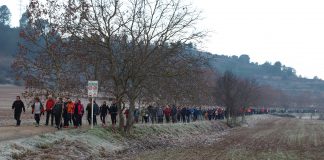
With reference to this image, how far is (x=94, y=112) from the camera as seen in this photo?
110 ft

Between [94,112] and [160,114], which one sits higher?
[94,112]

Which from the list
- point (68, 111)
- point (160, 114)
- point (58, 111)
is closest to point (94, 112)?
point (68, 111)

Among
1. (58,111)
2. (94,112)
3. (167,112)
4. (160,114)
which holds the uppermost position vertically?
(58,111)

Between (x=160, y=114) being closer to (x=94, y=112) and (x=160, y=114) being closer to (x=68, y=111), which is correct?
(x=94, y=112)

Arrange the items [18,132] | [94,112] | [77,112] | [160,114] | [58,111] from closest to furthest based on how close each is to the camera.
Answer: [18,132] < [58,111] < [77,112] < [94,112] < [160,114]

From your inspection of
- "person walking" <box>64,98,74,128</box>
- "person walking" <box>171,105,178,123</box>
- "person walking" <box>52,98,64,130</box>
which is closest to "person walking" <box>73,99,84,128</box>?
"person walking" <box>64,98,74,128</box>

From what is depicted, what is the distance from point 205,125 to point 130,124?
726 inches

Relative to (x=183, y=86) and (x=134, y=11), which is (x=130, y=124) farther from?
(x=134, y=11)

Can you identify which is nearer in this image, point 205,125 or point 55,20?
point 55,20

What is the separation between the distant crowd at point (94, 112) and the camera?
29.9m

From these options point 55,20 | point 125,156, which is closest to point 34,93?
point 55,20

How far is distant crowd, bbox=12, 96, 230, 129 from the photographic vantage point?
29.9 meters

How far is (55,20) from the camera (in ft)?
108

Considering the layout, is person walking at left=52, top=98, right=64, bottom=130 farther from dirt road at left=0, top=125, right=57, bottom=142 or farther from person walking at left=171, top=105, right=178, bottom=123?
person walking at left=171, top=105, right=178, bottom=123
